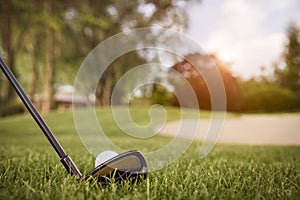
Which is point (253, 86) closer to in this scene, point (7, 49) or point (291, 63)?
point (291, 63)

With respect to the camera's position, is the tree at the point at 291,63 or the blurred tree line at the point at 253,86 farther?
the tree at the point at 291,63

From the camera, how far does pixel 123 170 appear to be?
1.67m

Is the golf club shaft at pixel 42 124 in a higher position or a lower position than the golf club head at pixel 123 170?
higher

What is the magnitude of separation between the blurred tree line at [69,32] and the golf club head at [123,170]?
12.6 m

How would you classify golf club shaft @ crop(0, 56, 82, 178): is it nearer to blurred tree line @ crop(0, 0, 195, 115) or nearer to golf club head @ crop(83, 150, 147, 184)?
golf club head @ crop(83, 150, 147, 184)

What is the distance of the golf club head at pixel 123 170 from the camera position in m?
1.62

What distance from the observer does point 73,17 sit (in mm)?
18656

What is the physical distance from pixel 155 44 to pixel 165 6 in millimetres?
3608

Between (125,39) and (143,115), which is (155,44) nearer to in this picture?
(125,39)

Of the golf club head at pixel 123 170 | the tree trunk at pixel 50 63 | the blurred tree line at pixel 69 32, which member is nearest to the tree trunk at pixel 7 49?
the blurred tree line at pixel 69 32

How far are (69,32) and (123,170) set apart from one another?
20254 millimetres

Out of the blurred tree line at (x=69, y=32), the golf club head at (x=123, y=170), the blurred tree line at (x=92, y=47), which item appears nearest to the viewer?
the golf club head at (x=123, y=170)

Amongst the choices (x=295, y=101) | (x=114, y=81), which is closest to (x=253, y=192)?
(x=114, y=81)

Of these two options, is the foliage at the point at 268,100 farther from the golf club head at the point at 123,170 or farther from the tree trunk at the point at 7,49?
the golf club head at the point at 123,170
